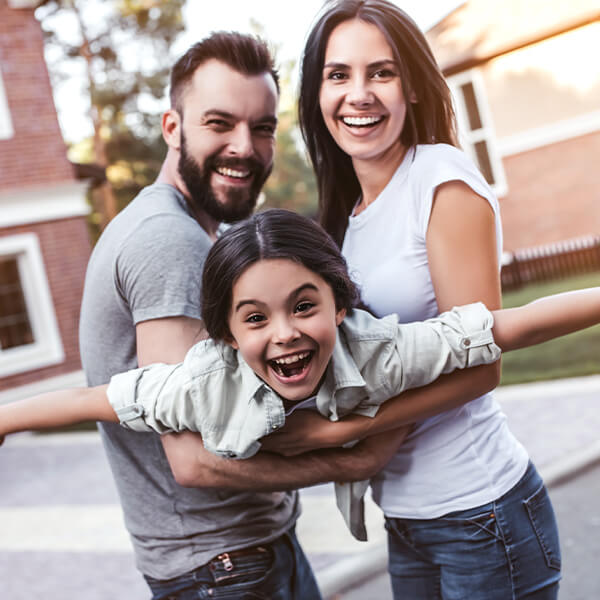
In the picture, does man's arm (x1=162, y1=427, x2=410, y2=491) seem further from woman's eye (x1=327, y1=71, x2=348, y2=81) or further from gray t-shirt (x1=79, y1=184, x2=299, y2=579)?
woman's eye (x1=327, y1=71, x2=348, y2=81)

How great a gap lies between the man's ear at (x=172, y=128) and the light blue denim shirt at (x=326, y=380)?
60cm

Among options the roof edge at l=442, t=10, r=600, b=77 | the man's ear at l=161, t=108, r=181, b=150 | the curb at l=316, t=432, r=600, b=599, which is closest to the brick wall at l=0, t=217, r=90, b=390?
the roof edge at l=442, t=10, r=600, b=77

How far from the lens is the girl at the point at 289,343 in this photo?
133 centimetres

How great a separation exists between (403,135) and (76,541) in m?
3.73

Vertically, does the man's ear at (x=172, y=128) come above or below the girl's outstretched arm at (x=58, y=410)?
above

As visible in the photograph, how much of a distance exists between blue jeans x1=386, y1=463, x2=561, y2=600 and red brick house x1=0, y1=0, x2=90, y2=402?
8486 millimetres

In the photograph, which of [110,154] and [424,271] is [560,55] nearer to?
[424,271]

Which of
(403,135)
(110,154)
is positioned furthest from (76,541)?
(110,154)

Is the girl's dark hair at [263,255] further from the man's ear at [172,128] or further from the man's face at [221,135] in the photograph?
the man's ear at [172,128]

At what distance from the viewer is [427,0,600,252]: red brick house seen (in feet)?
38.8

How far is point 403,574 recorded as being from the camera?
1637 mm

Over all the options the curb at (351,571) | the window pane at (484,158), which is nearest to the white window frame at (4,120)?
the window pane at (484,158)

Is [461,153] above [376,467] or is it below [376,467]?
above

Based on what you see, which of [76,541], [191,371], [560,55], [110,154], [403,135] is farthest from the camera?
[110,154]
